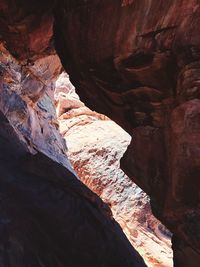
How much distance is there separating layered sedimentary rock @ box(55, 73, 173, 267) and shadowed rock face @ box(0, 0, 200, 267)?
31.1 feet

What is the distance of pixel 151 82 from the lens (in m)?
5.73

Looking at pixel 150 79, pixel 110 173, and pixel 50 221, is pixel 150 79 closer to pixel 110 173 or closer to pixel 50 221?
pixel 50 221

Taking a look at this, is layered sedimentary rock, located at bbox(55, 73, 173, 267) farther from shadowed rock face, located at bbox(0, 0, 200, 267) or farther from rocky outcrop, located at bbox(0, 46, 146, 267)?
shadowed rock face, located at bbox(0, 0, 200, 267)

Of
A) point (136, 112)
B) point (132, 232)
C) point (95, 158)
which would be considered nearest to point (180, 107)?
point (136, 112)

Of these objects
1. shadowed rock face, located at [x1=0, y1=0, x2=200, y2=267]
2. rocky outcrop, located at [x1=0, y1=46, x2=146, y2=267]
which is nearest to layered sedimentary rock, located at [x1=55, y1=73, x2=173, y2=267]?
rocky outcrop, located at [x1=0, y1=46, x2=146, y2=267]

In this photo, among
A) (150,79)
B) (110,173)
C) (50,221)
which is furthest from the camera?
(110,173)

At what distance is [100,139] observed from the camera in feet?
68.9

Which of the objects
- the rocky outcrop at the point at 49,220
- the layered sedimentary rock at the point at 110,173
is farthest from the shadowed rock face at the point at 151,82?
the layered sedimentary rock at the point at 110,173

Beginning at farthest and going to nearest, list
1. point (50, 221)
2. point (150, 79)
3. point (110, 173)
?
point (110, 173)
point (50, 221)
point (150, 79)

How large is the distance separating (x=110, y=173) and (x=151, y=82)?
528 inches

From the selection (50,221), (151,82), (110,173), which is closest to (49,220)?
(50,221)

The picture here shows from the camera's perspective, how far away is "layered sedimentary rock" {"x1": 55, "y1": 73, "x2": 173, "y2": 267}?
1573 centimetres

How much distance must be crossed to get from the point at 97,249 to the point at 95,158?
13.3 m

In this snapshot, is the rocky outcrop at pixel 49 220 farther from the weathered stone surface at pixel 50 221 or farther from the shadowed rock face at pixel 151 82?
the shadowed rock face at pixel 151 82
